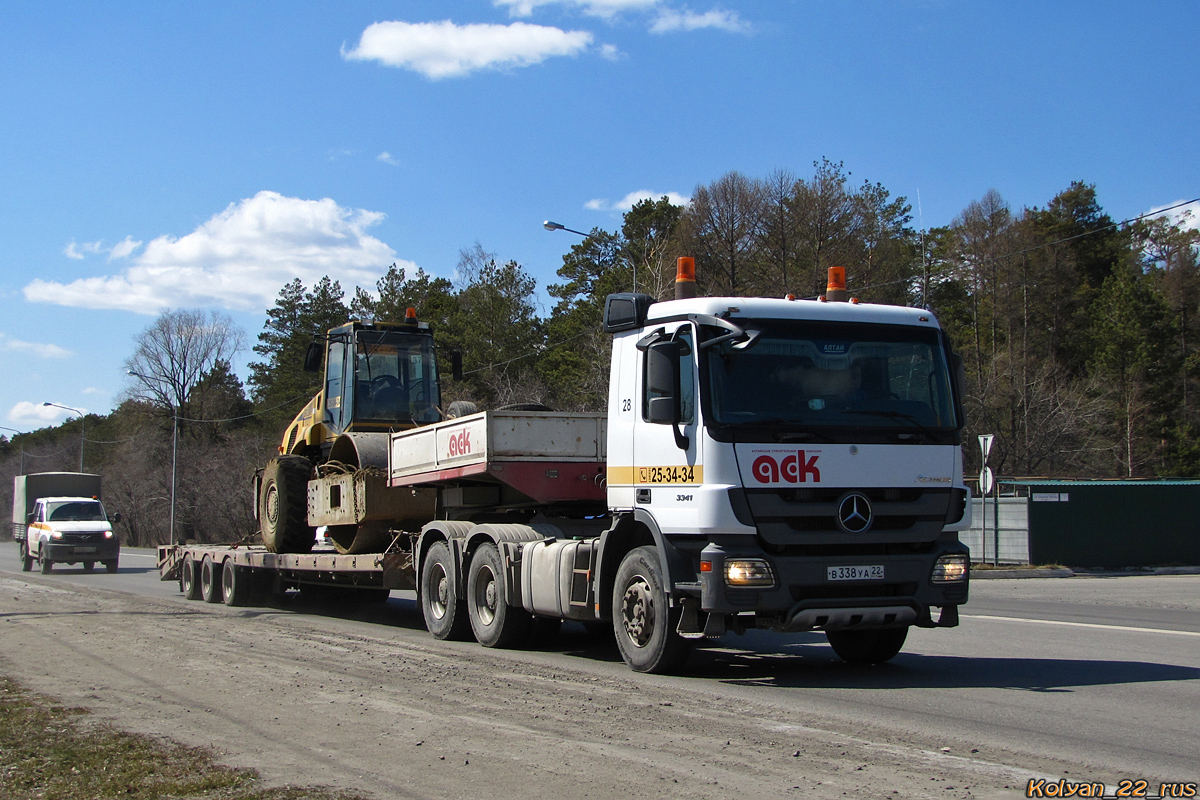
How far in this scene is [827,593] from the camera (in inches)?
329

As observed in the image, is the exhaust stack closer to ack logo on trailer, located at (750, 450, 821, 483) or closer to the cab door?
the cab door

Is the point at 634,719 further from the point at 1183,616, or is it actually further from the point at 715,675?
the point at 1183,616

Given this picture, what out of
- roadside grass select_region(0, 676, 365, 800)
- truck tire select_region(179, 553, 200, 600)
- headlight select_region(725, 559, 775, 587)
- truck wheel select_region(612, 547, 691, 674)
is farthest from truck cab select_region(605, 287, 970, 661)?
truck tire select_region(179, 553, 200, 600)

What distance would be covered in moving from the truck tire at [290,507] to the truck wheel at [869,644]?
8.65 meters

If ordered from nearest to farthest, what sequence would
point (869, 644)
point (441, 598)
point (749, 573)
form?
point (749, 573) < point (869, 644) < point (441, 598)

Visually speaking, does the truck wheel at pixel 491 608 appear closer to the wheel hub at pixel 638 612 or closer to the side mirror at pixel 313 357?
the wheel hub at pixel 638 612

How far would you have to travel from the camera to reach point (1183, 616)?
1505 centimetres

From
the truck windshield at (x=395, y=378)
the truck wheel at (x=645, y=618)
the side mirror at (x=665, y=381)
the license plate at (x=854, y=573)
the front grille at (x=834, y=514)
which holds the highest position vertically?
the truck windshield at (x=395, y=378)

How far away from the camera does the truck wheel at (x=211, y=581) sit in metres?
18.0

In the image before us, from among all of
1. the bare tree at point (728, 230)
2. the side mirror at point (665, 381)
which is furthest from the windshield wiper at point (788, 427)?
the bare tree at point (728, 230)

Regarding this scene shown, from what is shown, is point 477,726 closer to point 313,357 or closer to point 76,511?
point 313,357

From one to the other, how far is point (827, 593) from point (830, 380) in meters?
1.67

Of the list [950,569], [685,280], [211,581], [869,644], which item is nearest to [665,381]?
[685,280]

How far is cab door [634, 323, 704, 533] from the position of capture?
27.7ft
